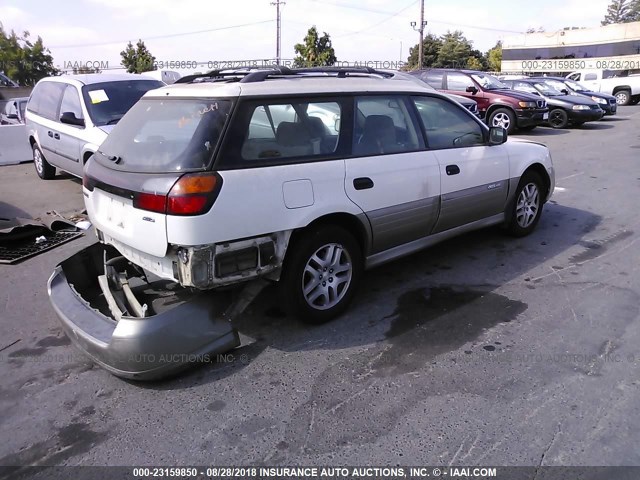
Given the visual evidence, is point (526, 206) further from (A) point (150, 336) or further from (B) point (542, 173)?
(A) point (150, 336)

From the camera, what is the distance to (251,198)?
3094 millimetres

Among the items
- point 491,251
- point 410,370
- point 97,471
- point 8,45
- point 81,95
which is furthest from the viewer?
point 8,45

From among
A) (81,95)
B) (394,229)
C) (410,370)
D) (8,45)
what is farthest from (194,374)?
(8,45)

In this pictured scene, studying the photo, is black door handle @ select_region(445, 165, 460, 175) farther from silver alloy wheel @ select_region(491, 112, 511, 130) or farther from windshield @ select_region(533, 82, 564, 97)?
windshield @ select_region(533, 82, 564, 97)

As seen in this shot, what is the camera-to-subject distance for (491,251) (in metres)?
5.17

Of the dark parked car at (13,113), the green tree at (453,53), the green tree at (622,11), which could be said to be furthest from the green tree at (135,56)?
the green tree at (622,11)

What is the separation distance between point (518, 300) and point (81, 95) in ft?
21.6

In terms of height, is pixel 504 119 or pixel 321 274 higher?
pixel 504 119

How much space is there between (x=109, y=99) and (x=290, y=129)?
500cm

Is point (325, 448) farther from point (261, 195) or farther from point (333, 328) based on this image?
point (261, 195)

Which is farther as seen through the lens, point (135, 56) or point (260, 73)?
point (135, 56)

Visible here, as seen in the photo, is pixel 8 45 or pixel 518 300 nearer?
pixel 518 300

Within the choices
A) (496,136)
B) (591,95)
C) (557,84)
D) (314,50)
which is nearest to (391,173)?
(496,136)

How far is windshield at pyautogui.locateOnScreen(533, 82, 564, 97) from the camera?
53.3 ft
